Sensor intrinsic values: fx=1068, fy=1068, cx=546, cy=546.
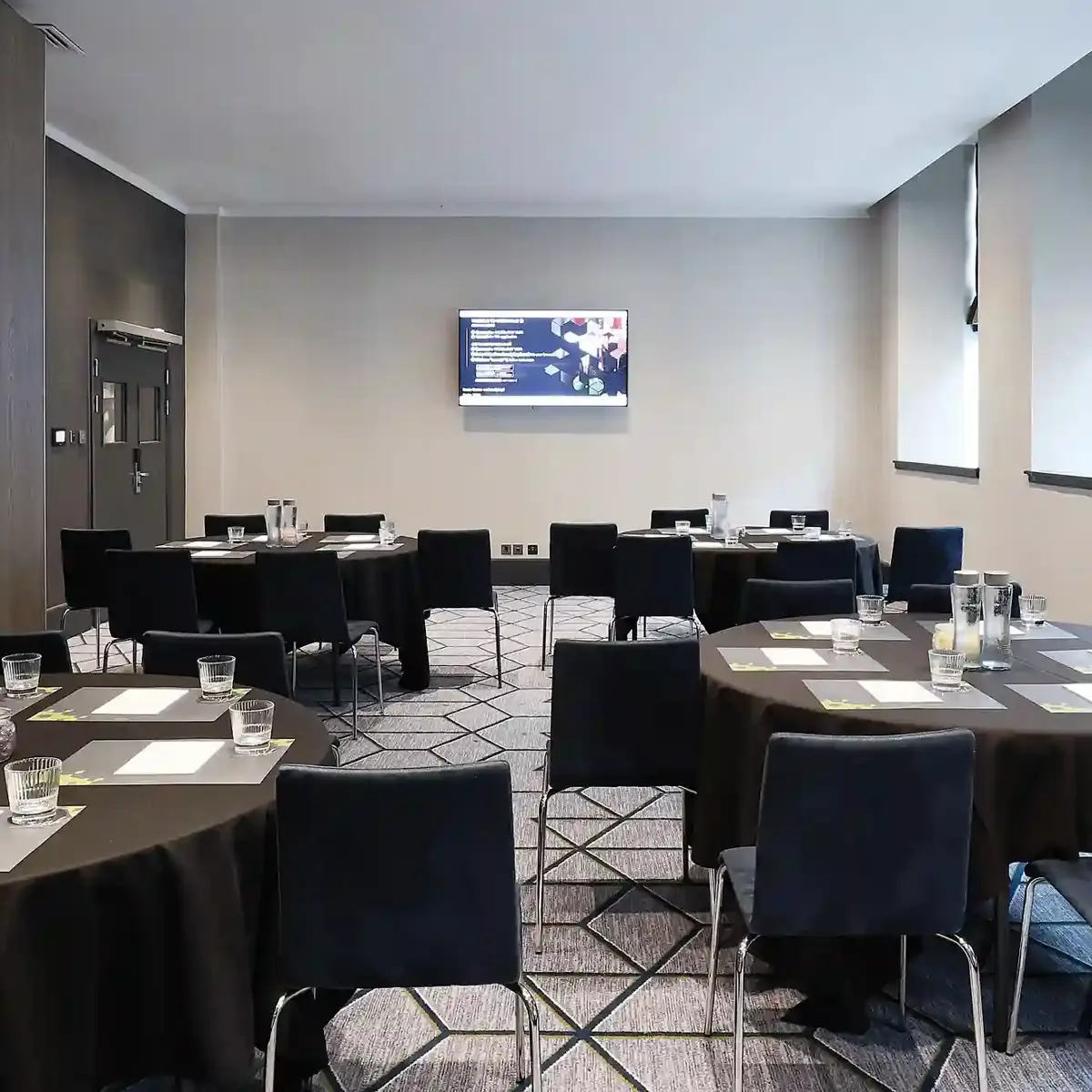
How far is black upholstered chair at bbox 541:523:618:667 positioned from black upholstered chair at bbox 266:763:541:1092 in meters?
4.49

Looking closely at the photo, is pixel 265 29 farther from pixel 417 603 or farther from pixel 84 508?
pixel 84 508

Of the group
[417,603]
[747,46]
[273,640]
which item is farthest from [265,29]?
[273,640]

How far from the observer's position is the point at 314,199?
923cm

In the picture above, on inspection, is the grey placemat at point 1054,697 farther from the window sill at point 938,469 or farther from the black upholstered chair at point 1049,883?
the window sill at point 938,469

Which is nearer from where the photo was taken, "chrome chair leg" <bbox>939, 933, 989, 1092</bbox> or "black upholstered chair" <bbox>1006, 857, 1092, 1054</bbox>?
"chrome chair leg" <bbox>939, 933, 989, 1092</bbox>

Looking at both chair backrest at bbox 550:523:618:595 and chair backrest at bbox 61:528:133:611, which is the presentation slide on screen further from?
chair backrest at bbox 61:528:133:611

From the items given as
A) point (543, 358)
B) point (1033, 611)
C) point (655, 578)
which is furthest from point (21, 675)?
point (543, 358)

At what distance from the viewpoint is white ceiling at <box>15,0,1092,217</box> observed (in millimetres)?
5238

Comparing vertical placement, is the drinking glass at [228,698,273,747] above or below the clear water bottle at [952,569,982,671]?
below

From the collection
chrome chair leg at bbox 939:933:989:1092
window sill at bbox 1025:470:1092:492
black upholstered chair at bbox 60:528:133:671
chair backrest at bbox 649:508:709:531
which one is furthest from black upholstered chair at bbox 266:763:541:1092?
chair backrest at bbox 649:508:709:531

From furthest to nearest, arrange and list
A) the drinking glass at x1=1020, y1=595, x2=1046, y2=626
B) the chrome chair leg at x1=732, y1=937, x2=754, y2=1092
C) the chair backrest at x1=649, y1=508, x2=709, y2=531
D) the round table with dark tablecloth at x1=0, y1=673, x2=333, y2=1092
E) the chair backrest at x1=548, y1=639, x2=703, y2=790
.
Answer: the chair backrest at x1=649, y1=508, x2=709, y2=531, the drinking glass at x1=1020, y1=595, x2=1046, y2=626, the chair backrest at x1=548, y1=639, x2=703, y2=790, the chrome chair leg at x1=732, y1=937, x2=754, y2=1092, the round table with dark tablecloth at x1=0, y1=673, x2=333, y2=1092

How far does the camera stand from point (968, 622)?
119 inches

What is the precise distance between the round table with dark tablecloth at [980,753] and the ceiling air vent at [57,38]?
476 centimetres

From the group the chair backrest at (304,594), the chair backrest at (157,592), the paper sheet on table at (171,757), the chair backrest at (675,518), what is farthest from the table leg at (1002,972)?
the chair backrest at (675,518)
